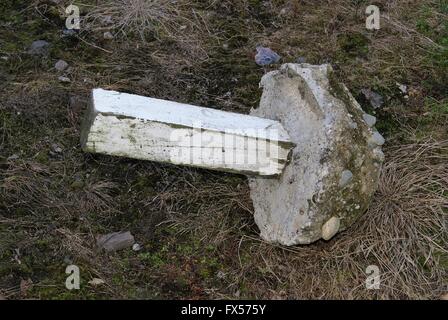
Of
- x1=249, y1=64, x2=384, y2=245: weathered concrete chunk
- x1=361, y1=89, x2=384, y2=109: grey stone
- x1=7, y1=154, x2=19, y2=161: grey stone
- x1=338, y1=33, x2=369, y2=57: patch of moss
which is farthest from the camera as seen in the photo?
x1=338, y1=33, x2=369, y2=57: patch of moss

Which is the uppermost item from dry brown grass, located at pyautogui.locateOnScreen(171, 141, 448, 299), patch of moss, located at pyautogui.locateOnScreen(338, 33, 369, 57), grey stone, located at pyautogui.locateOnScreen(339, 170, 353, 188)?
grey stone, located at pyautogui.locateOnScreen(339, 170, 353, 188)

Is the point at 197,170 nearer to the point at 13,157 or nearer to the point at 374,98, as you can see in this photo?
the point at 13,157

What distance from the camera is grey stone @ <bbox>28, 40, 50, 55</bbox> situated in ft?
13.3

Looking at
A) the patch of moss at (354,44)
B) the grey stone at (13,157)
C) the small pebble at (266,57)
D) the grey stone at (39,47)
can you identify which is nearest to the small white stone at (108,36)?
the grey stone at (39,47)

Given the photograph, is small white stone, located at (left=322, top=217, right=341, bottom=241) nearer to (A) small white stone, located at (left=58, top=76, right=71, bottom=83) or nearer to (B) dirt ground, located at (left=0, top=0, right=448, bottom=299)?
(B) dirt ground, located at (left=0, top=0, right=448, bottom=299)

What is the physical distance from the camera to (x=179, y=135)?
272cm

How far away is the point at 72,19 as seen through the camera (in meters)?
4.30

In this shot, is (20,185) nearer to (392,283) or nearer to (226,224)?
(226,224)

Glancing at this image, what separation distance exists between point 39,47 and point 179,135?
178 centimetres

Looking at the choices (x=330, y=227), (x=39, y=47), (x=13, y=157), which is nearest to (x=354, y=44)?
(x=330, y=227)

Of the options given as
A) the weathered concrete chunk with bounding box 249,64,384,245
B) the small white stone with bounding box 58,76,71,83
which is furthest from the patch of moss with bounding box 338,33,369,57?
the small white stone with bounding box 58,76,71,83

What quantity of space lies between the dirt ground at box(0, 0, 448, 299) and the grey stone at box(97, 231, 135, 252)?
40mm

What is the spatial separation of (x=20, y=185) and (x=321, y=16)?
2319 millimetres

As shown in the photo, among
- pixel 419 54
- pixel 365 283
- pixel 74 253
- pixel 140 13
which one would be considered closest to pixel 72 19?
pixel 140 13
